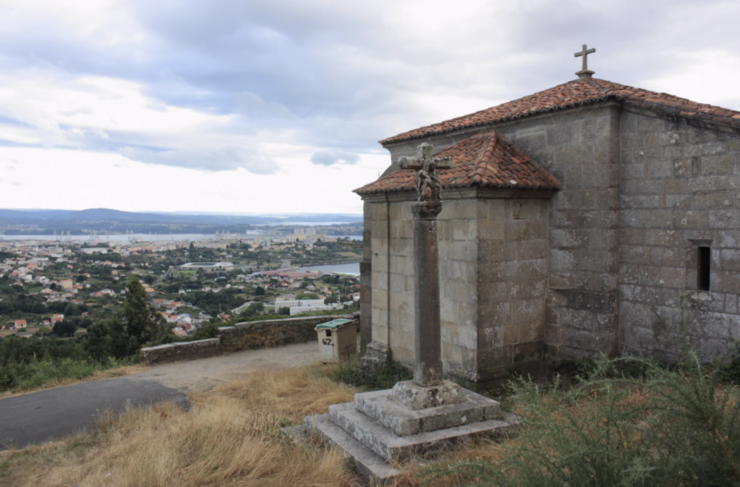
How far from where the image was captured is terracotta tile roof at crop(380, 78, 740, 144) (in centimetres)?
691

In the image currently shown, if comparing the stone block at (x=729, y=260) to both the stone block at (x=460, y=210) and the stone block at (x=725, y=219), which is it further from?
the stone block at (x=460, y=210)

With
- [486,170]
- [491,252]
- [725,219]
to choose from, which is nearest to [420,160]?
[486,170]

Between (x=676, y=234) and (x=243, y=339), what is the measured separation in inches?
430

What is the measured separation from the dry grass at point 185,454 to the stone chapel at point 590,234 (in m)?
3.11

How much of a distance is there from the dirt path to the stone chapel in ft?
15.1

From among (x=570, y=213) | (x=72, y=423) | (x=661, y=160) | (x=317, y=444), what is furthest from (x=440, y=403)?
(x=72, y=423)

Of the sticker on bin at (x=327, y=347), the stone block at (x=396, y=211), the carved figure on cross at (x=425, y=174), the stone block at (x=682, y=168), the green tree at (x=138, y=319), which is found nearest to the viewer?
the carved figure on cross at (x=425, y=174)

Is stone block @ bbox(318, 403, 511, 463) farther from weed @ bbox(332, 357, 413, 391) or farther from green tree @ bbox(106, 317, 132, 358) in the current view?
green tree @ bbox(106, 317, 132, 358)

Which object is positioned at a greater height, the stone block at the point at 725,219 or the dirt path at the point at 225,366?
the stone block at the point at 725,219

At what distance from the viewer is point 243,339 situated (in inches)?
563

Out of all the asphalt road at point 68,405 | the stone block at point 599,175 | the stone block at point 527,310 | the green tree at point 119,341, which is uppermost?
the stone block at point 599,175

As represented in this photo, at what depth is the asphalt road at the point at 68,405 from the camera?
727cm

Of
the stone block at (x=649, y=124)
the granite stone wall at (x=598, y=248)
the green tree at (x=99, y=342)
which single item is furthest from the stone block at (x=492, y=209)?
the green tree at (x=99, y=342)

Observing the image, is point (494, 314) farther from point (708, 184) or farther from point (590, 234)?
point (708, 184)
